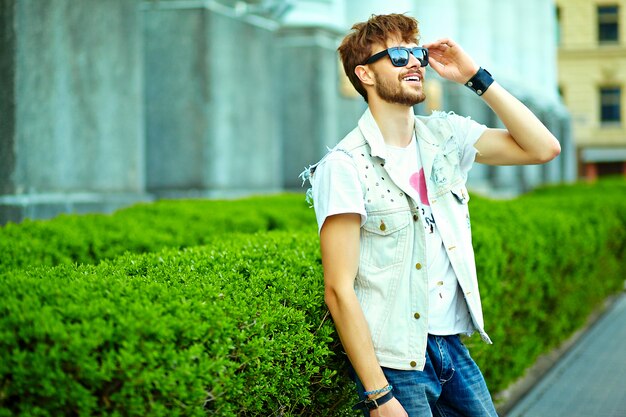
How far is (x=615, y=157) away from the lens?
49375 mm

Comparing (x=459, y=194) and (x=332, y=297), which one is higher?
(x=459, y=194)

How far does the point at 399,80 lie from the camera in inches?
141

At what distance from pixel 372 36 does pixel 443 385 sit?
1544mm

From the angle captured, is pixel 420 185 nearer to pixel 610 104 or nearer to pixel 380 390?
pixel 380 390

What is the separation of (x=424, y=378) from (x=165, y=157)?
947cm

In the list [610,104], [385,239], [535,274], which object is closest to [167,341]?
[385,239]

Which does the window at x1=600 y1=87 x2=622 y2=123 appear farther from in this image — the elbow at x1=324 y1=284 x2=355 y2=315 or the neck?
the elbow at x1=324 y1=284 x2=355 y2=315

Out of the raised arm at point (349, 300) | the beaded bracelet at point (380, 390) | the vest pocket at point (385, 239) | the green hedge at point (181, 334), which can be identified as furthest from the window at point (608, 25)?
the beaded bracelet at point (380, 390)

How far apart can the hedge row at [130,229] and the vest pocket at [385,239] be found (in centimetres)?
235

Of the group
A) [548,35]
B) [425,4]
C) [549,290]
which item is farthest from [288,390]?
[548,35]

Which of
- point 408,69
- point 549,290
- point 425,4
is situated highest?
point 425,4

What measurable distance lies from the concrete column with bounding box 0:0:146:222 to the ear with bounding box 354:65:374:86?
18.9 ft

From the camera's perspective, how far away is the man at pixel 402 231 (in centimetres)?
333

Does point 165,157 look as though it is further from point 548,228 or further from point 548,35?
point 548,35
